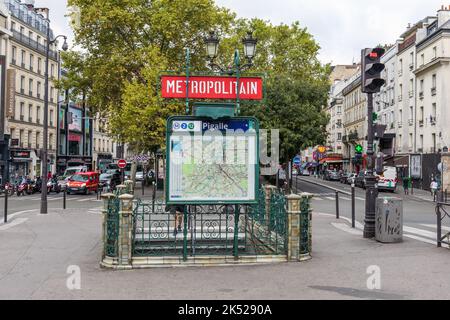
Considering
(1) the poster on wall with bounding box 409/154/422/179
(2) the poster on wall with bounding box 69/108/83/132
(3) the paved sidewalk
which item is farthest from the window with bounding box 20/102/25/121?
(3) the paved sidewalk

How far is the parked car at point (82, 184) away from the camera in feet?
121

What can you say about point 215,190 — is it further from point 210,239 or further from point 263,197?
point 263,197

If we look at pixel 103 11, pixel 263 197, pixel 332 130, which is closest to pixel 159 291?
pixel 263 197

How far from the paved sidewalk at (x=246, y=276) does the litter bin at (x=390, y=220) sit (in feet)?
0.90

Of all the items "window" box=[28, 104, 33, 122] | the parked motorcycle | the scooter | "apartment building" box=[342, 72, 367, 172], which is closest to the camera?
the scooter

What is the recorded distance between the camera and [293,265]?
925 cm

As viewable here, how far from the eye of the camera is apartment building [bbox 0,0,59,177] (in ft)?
160

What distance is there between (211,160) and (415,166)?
135 feet

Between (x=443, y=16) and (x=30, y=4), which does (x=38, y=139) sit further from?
(x=443, y=16)

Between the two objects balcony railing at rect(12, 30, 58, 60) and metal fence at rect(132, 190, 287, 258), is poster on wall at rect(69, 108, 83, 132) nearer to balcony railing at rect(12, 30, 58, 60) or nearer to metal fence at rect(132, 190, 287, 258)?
balcony railing at rect(12, 30, 58, 60)

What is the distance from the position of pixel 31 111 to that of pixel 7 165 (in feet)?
31.7

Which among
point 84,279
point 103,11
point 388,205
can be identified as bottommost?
point 84,279

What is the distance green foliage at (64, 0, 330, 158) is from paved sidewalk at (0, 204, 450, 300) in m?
22.1

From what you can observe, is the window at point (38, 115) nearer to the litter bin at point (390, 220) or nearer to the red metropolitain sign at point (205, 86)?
the red metropolitain sign at point (205, 86)
